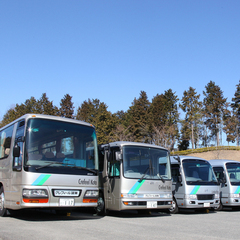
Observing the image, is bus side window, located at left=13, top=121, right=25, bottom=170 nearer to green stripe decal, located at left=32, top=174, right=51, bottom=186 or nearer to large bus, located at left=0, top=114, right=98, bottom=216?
large bus, located at left=0, top=114, right=98, bottom=216

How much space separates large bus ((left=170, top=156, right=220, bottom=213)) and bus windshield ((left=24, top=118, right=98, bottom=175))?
4299mm

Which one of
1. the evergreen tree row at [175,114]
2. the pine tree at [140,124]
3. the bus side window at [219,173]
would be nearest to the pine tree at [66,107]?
the evergreen tree row at [175,114]

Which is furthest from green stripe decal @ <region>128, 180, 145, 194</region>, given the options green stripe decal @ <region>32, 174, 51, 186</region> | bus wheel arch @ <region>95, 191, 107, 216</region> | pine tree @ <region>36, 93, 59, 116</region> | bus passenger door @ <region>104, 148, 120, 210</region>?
pine tree @ <region>36, 93, 59, 116</region>

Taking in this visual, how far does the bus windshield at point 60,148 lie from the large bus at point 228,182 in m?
7.17

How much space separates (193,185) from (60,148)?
5.94 metres

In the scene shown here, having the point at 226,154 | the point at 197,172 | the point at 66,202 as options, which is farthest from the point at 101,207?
the point at 226,154

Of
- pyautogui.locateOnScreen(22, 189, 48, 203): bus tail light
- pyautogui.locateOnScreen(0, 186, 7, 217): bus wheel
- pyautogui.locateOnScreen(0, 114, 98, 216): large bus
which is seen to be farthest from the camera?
pyautogui.locateOnScreen(0, 186, 7, 217): bus wheel

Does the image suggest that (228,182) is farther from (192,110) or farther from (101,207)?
(192,110)

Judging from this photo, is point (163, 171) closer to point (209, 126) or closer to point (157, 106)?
point (157, 106)

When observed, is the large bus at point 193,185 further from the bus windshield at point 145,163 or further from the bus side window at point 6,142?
the bus side window at point 6,142

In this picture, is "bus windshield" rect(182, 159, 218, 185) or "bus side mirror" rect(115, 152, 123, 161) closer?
"bus side mirror" rect(115, 152, 123, 161)

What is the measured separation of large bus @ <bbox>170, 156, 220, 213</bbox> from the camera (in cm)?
1216

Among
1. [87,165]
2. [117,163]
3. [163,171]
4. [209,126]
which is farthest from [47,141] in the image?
[209,126]

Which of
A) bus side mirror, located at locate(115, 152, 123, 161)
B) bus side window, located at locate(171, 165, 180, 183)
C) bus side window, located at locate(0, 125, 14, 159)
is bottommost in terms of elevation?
bus side window, located at locate(171, 165, 180, 183)
